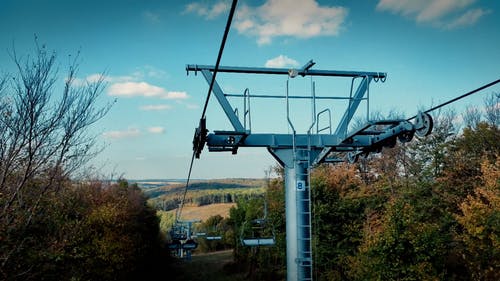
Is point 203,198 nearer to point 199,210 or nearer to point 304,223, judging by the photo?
point 199,210

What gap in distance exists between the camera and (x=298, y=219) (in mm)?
7215

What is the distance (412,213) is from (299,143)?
31.2 ft

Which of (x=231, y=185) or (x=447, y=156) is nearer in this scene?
(x=447, y=156)

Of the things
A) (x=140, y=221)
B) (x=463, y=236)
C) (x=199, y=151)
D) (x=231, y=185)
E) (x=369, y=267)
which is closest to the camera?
(x=199, y=151)

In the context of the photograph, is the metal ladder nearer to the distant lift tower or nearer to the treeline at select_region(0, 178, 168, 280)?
the distant lift tower

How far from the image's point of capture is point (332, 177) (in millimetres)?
22047

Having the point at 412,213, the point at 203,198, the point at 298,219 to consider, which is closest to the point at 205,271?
the point at 412,213

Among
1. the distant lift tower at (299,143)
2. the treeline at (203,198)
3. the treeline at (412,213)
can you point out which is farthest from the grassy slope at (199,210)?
the distant lift tower at (299,143)

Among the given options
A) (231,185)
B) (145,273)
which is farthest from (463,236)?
(231,185)

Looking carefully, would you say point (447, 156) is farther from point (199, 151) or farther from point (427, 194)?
point (199, 151)

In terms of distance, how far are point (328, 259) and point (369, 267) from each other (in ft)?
15.7

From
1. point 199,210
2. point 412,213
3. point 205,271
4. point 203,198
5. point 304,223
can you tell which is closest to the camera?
point 304,223

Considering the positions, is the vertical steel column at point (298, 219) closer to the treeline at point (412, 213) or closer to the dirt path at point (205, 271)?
the treeline at point (412, 213)

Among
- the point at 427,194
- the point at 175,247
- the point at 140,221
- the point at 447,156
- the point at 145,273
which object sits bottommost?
the point at 145,273
